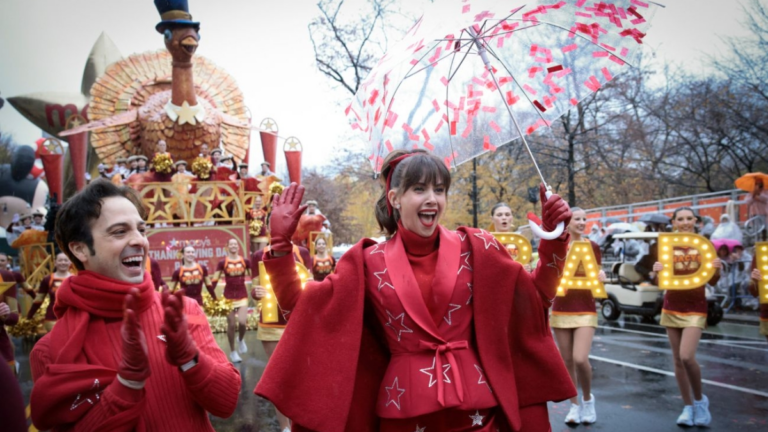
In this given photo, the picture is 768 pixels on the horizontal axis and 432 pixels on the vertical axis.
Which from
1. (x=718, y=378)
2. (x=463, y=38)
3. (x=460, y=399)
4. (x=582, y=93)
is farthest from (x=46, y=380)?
(x=718, y=378)

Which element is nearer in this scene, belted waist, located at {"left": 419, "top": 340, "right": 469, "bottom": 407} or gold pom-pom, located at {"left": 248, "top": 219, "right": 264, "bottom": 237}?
belted waist, located at {"left": 419, "top": 340, "right": 469, "bottom": 407}

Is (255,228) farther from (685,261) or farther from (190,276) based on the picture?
(685,261)

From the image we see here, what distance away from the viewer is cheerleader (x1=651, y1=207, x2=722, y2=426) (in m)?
6.43

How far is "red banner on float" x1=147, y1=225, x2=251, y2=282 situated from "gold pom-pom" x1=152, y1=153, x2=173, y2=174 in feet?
7.18

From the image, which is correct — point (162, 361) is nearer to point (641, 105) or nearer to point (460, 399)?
point (460, 399)

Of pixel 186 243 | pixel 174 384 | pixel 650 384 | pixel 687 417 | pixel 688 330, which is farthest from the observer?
pixel 186 243

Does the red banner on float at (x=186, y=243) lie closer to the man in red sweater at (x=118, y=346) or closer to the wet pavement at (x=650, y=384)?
the wet pavement at (x=650, y=384)

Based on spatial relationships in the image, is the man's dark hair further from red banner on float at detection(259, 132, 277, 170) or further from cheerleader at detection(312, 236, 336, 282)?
red banner on float at detection(259, 132, 277, 170)

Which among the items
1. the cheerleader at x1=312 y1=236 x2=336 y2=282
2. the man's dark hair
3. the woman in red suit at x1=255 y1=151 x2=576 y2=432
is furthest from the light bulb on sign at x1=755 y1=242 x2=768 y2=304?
the cheerleader at x1=312 y1=236 x2=336 y2=282

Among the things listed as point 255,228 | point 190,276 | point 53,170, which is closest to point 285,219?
point 190,276

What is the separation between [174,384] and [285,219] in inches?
33.9

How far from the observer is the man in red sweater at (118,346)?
90.3 inches

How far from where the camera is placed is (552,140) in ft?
83.2

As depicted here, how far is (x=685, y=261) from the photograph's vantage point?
6.75 meters
